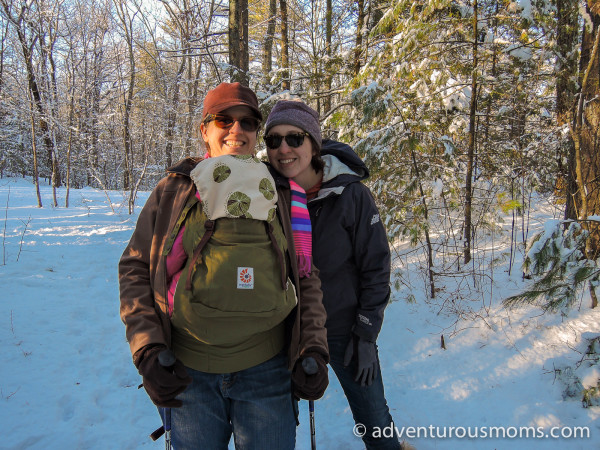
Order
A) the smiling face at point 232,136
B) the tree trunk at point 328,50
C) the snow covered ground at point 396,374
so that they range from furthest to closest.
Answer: the tree trunk at point 328,50 → the snow covered ground at point 396,374 → the smiling face at point 232,136

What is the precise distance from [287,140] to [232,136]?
13.2 inches

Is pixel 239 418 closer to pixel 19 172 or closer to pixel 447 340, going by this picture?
pixel 447 340

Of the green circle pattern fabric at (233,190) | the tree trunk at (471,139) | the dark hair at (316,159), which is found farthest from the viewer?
the tree trunk at (471,139)

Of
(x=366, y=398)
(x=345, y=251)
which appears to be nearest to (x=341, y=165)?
(x=345, y=251)

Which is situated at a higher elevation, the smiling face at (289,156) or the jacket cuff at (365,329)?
the smiling face at (289,156)

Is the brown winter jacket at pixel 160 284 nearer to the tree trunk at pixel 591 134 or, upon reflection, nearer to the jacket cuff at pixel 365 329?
the jacket cuff at pixel 365 329

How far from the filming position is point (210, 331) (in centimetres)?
129

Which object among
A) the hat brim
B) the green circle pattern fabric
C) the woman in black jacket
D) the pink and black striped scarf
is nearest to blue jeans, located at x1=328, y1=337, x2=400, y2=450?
the woman in black jacket

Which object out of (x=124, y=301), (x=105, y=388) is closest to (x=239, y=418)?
(x=124, y=301)

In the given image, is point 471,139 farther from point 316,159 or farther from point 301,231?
point 301,231

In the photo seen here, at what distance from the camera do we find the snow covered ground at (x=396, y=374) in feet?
8.93

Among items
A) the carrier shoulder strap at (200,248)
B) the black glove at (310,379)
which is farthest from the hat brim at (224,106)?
the black glove at (310,379)

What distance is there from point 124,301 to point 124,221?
8.37m

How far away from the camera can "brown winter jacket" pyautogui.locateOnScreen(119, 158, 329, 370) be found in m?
1.35
